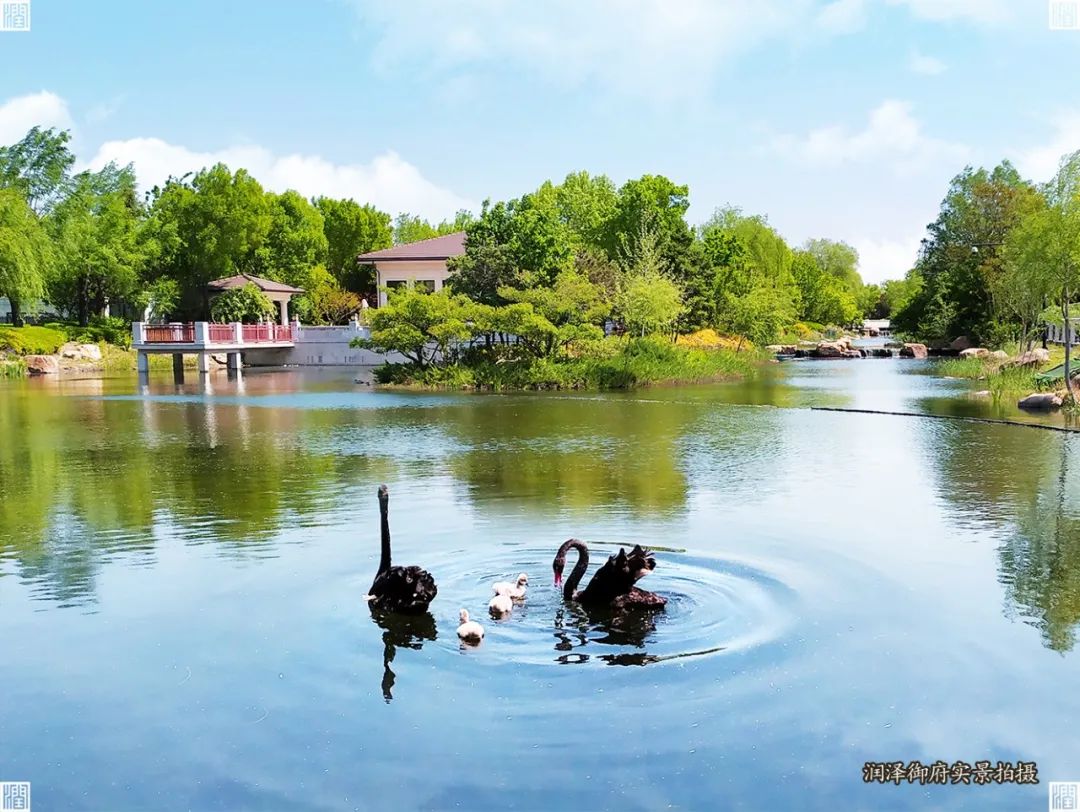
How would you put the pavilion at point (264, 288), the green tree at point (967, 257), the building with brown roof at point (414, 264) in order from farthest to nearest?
the green tree at point (967, 257)
the building with brown roof at point (414, 264)
the pavilion at point (264, 288)

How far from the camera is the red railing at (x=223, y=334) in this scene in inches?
1838

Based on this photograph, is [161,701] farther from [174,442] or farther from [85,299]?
[85,299]

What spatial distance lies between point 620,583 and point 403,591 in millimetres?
1982

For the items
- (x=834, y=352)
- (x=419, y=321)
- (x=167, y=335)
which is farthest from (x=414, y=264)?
(x=834, y=352)

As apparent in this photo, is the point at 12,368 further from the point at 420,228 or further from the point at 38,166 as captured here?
the point at 420,228

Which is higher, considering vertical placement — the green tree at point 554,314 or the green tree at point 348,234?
the green tree at point 348,234

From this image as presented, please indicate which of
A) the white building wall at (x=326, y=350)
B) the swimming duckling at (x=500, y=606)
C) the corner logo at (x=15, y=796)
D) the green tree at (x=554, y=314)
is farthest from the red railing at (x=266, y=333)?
the corner logo at (x=15, y=796)

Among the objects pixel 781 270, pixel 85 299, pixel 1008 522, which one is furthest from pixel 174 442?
pixel 781 270

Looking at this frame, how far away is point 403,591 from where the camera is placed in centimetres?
926

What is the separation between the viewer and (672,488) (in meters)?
15.5

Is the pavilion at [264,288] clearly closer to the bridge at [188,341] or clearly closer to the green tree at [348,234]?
the bridge at [188,341]

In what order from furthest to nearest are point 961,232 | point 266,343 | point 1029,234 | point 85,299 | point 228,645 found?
point 961,232, point 85,299, point 266,343, point 1029,234, point 228,645

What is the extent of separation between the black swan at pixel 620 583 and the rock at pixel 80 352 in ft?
163

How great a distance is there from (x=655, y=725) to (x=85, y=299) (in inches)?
2410
